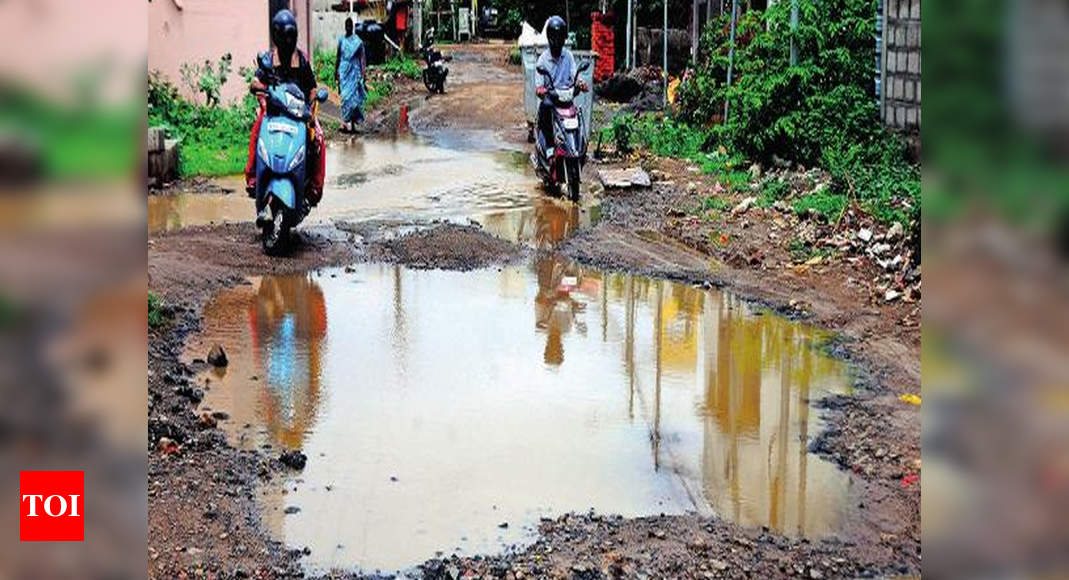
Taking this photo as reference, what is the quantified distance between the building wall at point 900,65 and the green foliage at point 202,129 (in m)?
6.48

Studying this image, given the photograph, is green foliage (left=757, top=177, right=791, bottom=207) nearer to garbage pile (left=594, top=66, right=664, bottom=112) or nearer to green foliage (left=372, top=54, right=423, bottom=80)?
garbage pile (left=594, top=66, right=664, bottom=112)

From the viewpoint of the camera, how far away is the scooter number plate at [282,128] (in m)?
8.45

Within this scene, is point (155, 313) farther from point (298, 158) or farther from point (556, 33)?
point (556, 33)

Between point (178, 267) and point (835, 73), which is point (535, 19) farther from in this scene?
point (178, 267)

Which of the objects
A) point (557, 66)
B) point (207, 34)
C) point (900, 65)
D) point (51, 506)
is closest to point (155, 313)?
point (557, 66)

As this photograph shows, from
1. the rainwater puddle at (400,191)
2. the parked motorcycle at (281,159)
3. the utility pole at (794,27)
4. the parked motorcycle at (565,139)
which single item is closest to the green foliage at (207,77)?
the rainwater puddle at (400,191)

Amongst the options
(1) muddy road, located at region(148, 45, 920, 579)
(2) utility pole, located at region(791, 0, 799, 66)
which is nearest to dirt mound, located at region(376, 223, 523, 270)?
(1) muddy road, located at region(148, 45, 920, 579)

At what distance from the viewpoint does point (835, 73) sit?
11.4 meters

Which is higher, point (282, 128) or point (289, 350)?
point (282, 128)

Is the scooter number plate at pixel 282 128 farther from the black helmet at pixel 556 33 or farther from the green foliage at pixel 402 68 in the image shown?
the green foliage at pixel 402 68

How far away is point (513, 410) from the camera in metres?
5.59

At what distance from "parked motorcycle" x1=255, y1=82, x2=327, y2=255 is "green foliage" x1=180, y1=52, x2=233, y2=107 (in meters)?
6.37

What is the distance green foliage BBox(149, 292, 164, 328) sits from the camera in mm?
6545

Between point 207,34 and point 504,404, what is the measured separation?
440 inches
